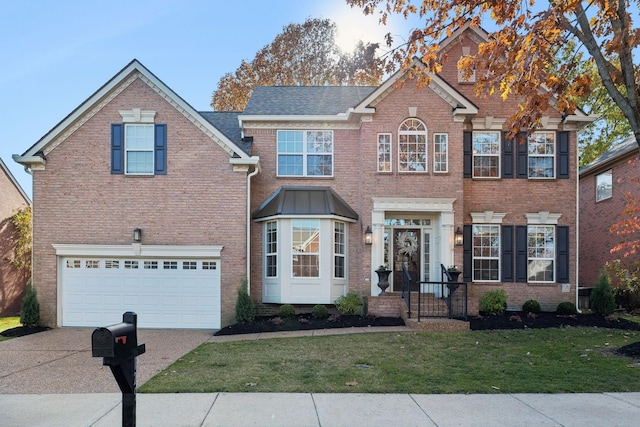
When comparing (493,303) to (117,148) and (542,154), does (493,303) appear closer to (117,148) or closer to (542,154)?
(542,154)

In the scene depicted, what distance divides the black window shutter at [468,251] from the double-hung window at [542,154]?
9.07 feet

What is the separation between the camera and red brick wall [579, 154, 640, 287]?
17625 mm

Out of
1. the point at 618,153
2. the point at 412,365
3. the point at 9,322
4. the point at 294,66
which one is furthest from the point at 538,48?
the point at 294,66

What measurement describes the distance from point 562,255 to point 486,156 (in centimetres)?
406

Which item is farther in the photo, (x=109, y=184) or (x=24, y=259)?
(x=24, y=259)

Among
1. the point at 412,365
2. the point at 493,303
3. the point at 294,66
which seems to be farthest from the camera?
the point at 294,66

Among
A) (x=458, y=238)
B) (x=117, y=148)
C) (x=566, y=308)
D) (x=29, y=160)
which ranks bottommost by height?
(x=566, y=308)

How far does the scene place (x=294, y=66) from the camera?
2858 cm

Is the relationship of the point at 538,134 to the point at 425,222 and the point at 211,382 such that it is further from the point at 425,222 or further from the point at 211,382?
the point at 211,382

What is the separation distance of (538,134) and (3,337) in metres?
16.8

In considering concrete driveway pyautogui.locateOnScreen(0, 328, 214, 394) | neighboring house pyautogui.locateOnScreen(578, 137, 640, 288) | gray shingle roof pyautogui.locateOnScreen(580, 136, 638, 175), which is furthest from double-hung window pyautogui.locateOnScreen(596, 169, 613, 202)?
concrete driveway pyautogui.locateOnScreen(0, 328, 214, 394)

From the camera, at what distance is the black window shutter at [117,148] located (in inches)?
530

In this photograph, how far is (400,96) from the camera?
14.0 meters

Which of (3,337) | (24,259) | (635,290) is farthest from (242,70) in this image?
(635,290)
